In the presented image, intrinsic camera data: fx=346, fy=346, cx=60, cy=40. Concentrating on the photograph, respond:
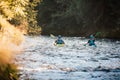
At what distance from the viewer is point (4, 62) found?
8.23 metres

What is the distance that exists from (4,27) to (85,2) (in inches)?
177

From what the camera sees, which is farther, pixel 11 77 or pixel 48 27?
pixel 48 27

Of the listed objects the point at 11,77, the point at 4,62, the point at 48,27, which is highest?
the point at 4,62

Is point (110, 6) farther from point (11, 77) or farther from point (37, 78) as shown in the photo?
point (37, 78)

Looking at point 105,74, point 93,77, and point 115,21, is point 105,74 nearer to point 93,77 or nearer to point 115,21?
point 93,77

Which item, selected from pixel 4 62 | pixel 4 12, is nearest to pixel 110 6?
pixel 4 62

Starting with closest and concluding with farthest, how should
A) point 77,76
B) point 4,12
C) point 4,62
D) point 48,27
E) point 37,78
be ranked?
point 4,62
point 4,12
point 37,78
point 77,76
point 48,27

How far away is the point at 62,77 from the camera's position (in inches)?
707

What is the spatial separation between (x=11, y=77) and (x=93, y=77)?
971 centimetres

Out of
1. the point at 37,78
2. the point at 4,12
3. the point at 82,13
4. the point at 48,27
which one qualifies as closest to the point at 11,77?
the point at 82,13

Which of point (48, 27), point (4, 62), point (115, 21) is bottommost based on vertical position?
point (48, 27)

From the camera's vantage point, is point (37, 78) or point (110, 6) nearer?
point (110, 6)

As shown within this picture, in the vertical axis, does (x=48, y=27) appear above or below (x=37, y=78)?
below

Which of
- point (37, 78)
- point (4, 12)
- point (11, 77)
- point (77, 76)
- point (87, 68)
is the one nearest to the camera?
point (11, 77)
